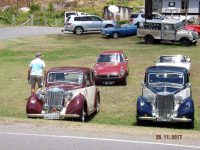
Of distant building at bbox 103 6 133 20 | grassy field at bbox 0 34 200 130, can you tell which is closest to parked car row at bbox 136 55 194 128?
grassy field at bbox 0 34 200 130

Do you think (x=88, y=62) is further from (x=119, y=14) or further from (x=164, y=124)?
(x=119, y=14)

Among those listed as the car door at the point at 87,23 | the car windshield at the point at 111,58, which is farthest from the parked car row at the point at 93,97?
the car door at the point at 87,23

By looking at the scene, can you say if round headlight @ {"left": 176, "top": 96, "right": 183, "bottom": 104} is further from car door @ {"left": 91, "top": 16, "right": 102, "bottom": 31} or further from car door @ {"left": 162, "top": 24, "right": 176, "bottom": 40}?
car door @ {"left": 91, "top": 16, "right": 102, "bottom": 31}

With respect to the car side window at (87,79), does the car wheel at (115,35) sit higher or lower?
lower

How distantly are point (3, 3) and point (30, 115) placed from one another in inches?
3190

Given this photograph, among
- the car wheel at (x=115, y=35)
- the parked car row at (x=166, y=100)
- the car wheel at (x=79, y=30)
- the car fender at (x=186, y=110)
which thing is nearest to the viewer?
the car fender at (x=186, y=110)

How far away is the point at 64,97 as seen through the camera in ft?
51.3

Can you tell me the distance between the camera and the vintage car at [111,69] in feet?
76.6

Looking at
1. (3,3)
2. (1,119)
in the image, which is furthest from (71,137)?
(3,3)

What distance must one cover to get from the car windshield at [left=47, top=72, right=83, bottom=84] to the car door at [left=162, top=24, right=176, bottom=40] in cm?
2362

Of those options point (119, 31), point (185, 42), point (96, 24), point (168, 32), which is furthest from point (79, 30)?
point (185, 42)

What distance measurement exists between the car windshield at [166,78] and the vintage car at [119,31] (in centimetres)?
2773

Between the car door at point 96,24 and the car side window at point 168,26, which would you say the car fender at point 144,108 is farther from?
the car door at point 96,24

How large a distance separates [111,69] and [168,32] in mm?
16755
